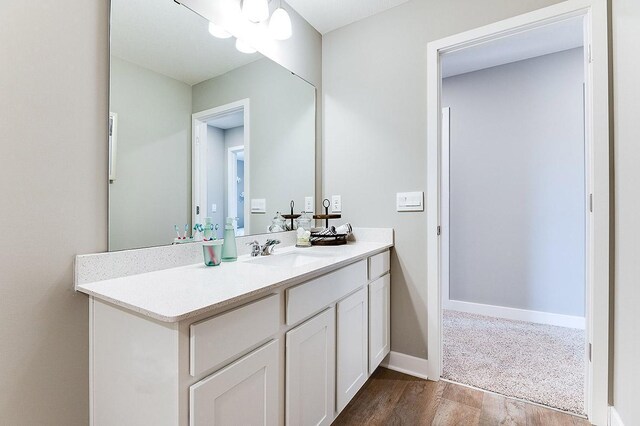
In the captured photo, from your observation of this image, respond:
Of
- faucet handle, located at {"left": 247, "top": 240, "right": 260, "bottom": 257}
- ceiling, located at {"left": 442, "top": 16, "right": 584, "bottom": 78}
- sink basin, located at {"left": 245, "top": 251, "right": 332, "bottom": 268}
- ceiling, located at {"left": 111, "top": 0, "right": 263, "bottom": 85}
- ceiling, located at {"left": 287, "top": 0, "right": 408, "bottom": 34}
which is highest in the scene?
ceiling, located at {"left": 442, "top": 16, "right": 584, "bottom": 78}

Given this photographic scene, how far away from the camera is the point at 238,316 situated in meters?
0.93

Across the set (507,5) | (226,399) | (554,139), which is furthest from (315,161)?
(554,139)

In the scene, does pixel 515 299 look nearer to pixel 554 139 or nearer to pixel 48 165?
pixel 554 139

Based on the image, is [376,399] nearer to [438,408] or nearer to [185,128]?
→ [438,408]

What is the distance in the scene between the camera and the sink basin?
160cm

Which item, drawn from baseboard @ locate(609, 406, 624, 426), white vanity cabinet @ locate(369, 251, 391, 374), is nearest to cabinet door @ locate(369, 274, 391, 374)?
white vanity cabinet @ locate(369, 251, 391, 374)

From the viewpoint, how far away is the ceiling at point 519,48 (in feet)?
7.84

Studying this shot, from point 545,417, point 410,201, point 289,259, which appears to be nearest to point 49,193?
point 289,259

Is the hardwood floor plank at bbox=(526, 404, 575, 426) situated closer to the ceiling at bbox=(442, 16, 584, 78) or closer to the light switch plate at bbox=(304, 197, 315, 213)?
the light switch plate at bbox=(304, 197, 315, 213)

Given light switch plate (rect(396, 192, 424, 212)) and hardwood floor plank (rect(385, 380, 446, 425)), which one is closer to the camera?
hardwood floor plank (rect(385, 380, 446, 425))

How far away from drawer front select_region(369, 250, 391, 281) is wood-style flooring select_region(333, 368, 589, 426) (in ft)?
2.20

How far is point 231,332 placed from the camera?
0.91m

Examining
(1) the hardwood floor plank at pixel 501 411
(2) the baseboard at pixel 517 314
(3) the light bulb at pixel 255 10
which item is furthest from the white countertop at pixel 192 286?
(2) the baseboard at pixel 517 314

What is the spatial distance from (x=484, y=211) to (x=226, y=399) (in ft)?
9.65
